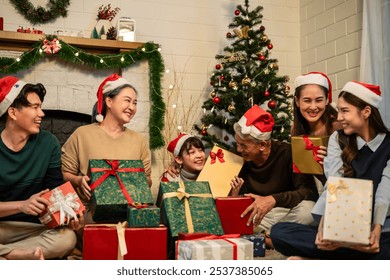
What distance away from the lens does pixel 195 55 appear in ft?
15.6

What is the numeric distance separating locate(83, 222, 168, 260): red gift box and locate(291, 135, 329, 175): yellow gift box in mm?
965

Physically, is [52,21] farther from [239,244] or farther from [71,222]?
[239,244]

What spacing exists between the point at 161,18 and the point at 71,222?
2824mm

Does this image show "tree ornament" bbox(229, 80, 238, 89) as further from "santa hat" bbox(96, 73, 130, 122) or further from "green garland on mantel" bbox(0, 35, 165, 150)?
"santa hat" bbox(96, 73, 130, 122)

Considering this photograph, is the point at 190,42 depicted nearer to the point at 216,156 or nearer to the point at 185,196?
the point at 216,156

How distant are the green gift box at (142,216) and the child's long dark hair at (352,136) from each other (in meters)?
0.94

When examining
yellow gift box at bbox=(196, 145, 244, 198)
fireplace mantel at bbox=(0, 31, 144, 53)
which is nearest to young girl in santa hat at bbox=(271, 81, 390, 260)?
yellow gift box at bbox=(196, 145, 244, 198)

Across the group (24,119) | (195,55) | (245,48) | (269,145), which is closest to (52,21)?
(195,55)

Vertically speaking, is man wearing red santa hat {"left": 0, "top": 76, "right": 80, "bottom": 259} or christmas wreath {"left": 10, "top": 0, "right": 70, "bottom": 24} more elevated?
christmas wreath {"left": 10, "top": 0, "right": 70, "bottom": 24}

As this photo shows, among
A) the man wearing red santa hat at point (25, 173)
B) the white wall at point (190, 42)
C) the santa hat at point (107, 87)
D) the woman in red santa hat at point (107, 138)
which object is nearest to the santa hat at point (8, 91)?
the man wearing red santa hat at point (25, 173)

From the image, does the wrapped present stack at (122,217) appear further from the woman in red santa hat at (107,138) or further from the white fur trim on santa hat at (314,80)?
the white fur trim on santa hat at (314,80)

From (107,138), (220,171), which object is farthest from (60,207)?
(220,171)

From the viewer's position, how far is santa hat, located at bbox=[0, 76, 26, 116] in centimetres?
248

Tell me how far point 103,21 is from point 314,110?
231 centimetres
